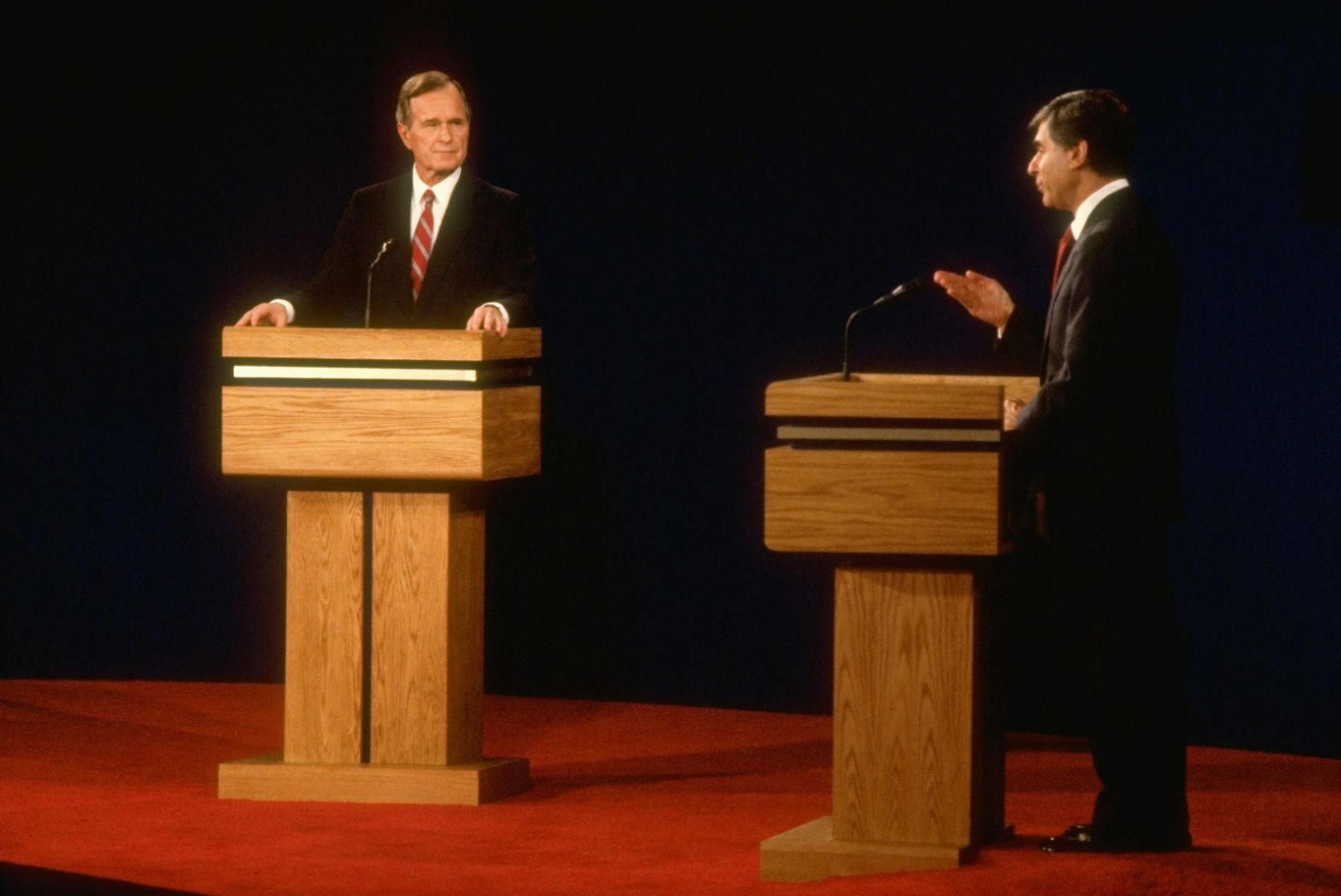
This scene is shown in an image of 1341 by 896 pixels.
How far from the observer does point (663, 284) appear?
629 cm

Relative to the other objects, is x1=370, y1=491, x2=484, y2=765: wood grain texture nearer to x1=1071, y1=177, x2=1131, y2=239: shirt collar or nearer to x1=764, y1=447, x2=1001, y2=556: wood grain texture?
x1=764, y1=447, x2=1001, y2=556: wood grain texture

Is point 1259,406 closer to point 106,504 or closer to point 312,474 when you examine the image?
point 312,474

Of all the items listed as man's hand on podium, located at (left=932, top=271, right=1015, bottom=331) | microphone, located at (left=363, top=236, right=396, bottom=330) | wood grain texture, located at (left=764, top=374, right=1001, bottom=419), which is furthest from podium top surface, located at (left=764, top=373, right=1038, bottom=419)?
microphone, located at (left=363, top=236, right=396, bottom=330)

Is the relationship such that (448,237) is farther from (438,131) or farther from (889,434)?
(889,434)

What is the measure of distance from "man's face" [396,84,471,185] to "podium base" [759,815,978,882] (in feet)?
6.28

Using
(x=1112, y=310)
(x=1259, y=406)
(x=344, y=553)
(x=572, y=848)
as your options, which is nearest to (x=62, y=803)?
(x=344, y=553)

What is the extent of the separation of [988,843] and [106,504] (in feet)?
11.7

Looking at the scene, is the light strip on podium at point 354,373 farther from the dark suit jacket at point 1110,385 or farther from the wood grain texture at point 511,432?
the dark suit jacket at point 1110,385

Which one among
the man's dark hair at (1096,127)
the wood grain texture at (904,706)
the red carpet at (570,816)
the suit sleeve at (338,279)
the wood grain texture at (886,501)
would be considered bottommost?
the red carpet at (570,816)

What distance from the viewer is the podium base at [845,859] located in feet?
13.1

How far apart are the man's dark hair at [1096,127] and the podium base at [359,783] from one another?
190cm

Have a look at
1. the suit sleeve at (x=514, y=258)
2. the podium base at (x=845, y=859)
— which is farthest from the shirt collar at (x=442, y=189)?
the podium base at (x=845, y=859)

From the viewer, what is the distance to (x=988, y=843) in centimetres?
425

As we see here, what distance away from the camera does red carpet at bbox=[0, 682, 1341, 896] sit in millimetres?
3988
